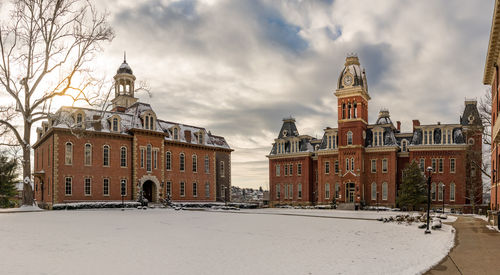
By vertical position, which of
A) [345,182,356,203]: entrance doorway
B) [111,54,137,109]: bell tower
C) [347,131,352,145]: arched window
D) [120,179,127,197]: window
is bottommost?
[345,182,356,203]: entrance doorway

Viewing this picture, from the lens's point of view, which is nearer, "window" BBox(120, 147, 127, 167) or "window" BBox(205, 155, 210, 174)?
"window" BBox(120, 147, 127, 167)

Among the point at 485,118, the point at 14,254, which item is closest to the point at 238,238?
the point at 14,254

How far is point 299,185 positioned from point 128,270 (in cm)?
5142

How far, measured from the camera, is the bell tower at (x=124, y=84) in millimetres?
51062

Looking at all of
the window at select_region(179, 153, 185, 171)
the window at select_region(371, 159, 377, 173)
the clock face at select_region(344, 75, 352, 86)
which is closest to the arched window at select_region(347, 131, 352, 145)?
the window at select_region(371, 159, 377, 173)

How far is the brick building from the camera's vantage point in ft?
161

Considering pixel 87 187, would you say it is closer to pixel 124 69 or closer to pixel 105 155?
pixel 105 155

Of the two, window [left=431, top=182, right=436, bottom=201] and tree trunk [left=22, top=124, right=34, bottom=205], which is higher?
tree trunk [left=22, top=124, right=34, bottom=205]

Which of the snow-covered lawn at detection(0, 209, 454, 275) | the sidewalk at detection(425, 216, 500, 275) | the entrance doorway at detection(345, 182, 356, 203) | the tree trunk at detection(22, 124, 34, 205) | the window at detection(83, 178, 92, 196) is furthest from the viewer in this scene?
the entrance doorway at detection(345, 182, 356, 203)

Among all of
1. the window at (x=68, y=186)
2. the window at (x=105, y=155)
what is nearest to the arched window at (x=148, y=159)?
the window at (x=105, y=155)

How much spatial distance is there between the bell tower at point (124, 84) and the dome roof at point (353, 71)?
92.8 ft

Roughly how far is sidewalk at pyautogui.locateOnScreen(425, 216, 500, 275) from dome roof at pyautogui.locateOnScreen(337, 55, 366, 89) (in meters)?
38.2

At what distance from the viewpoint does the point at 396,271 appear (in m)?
10.4

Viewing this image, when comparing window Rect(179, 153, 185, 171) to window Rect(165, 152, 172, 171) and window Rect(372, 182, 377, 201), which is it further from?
window Rect(372, 182, 377, 201)
